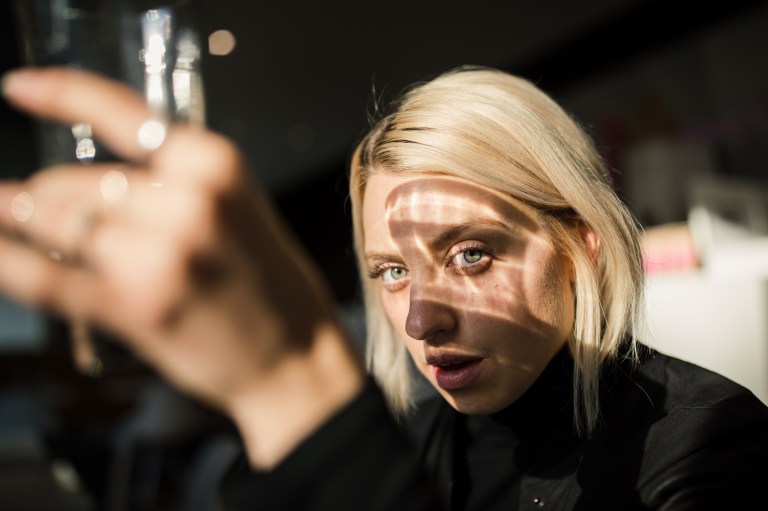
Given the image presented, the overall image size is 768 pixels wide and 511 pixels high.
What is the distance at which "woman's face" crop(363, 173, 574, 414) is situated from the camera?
608mm

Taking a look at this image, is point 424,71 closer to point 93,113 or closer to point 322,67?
point 93,113

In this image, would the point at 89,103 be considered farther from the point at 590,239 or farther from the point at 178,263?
the point at 590,239

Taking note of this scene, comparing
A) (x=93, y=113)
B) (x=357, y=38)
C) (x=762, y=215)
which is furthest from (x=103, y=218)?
(x=357, y=38)

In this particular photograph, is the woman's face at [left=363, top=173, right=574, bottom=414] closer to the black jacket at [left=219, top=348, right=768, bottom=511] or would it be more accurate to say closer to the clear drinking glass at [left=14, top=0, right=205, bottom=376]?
the black jacket at [left=219, top=348, right=768, bottom=511]

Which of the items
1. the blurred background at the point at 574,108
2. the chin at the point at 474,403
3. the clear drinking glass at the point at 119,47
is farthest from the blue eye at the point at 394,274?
the blurred background at the point at 574,108

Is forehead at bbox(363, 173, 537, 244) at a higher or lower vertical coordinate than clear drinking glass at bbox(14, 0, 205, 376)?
lower

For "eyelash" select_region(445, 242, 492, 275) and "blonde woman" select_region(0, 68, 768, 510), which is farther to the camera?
"eyelash" select_region(445, 242, 492, 275)

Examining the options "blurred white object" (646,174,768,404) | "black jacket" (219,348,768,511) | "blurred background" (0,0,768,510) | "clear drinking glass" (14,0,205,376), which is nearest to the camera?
"clear drinking glass" (14,0,205,376)

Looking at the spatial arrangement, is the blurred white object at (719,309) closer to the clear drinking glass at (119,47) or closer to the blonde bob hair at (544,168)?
the blonde bob hair at (544,168)

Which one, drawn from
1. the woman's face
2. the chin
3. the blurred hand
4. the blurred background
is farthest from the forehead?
the blurred background

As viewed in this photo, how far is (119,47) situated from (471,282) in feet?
1.12

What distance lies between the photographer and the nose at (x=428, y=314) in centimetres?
60

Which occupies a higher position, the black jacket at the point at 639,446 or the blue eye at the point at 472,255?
the blue eye at the point at 472,255

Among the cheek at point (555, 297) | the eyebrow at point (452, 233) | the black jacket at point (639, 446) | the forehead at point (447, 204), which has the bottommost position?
the black jacket at point (639, 446)
